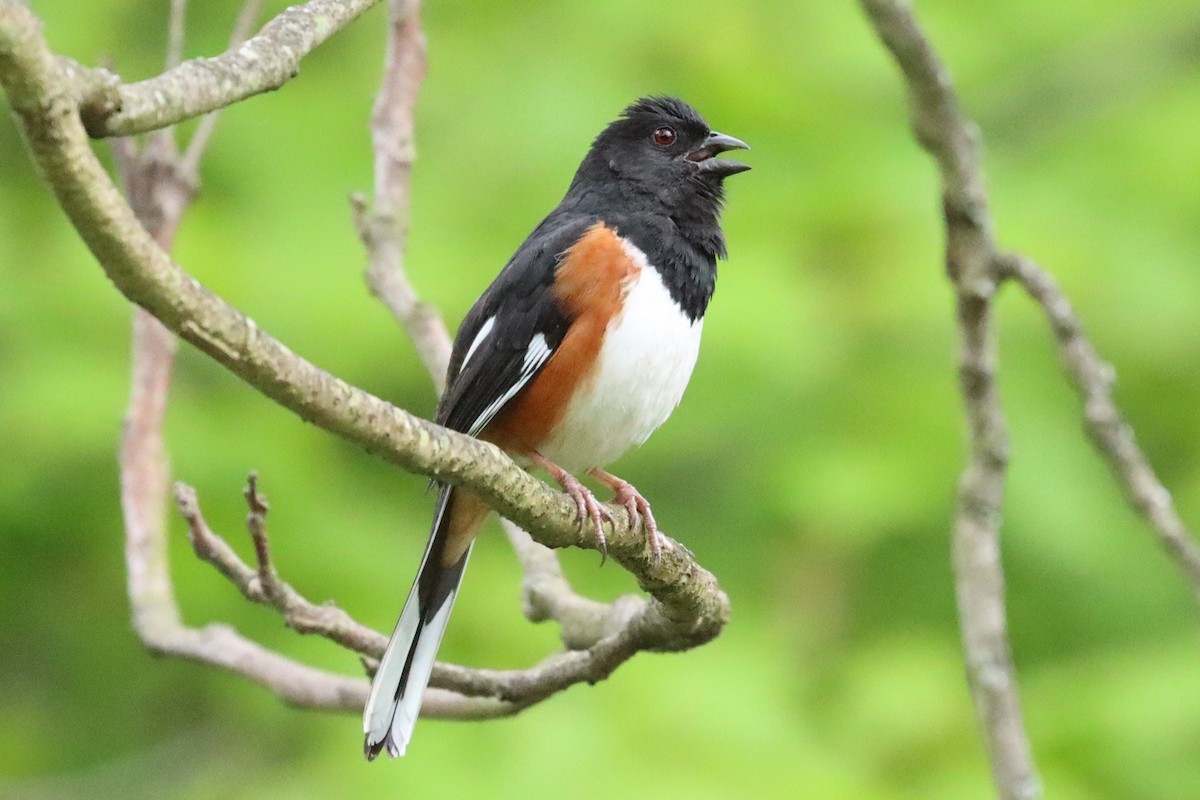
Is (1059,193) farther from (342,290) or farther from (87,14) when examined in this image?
(87,14)

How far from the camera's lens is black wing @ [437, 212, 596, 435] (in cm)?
339

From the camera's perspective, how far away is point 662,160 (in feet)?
12.9

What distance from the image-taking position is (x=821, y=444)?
16.4 feet

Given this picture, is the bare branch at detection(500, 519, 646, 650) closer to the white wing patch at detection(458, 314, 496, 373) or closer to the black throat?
the white wing patch at detection(458, 314, 496, 373)

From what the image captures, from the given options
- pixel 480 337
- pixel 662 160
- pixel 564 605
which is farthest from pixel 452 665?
pixel 662 160

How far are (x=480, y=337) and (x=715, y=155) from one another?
3.17ft

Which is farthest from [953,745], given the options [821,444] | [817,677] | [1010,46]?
[1010,46]

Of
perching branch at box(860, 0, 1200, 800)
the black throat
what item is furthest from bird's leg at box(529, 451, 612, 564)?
perching branch at box(860, 0, 1200, 800)

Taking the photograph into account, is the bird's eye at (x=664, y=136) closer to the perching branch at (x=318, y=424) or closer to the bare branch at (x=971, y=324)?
the bare branch at (x=971, y=324)

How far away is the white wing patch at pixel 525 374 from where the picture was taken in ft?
11.1

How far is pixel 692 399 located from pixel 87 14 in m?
2.66

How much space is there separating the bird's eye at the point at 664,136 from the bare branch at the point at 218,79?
1.97 meters

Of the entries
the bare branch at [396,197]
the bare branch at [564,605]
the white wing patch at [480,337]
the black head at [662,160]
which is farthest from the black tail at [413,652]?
the black head at [662,160]

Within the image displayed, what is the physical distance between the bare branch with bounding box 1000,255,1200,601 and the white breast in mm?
774
